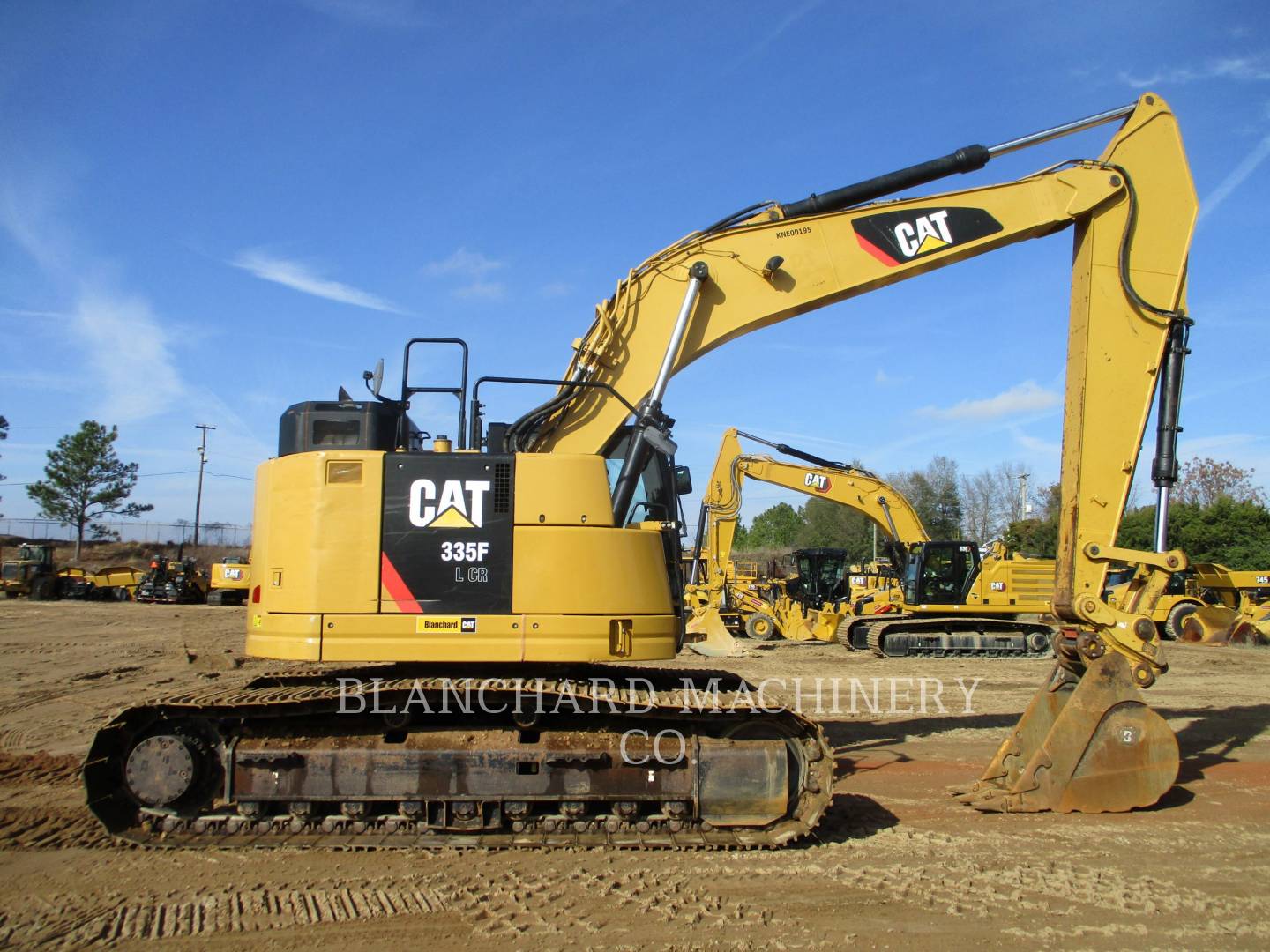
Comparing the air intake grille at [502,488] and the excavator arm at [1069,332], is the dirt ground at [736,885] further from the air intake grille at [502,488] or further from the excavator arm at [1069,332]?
the air intake grille at [502,488]

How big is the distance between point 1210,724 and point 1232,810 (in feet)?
13.9

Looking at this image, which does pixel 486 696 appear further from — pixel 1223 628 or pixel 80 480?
pixel 80 480

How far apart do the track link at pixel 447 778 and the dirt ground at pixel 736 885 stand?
0.63 feet

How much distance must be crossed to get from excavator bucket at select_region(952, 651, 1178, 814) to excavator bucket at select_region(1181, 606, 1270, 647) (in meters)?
19.4

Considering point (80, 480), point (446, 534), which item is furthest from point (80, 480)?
point (446, 534)

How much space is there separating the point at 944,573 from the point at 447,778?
15926 millimetres

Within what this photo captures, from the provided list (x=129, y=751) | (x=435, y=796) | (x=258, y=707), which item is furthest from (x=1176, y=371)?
(x=129, y=751)

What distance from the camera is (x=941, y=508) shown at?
71125mm

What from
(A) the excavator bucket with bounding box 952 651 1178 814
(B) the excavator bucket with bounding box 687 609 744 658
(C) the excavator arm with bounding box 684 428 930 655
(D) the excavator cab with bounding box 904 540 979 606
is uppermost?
(C) the excavator arm with bounding box 684 428 930 655

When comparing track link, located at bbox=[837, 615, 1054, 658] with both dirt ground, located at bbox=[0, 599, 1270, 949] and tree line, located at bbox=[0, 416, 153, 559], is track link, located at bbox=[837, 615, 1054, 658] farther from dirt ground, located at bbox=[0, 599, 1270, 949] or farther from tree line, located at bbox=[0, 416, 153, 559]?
tree line, located at bbox=[0, 416, 153, 559]

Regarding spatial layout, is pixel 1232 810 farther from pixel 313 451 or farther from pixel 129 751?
pixel 129 751

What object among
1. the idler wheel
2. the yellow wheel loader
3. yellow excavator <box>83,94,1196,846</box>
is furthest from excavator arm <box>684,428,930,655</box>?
the yellow wheel loader

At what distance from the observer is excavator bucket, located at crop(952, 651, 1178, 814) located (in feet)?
22.3

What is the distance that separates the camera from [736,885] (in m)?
5.41
